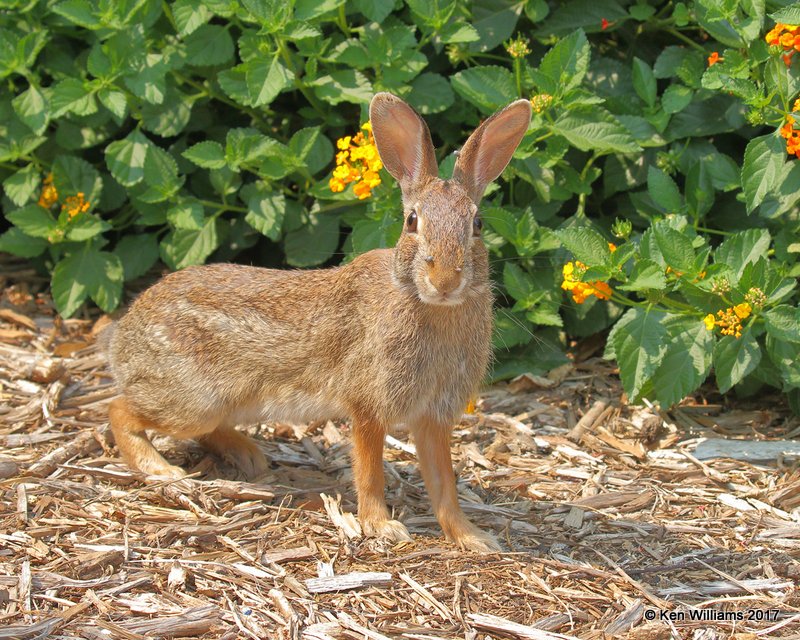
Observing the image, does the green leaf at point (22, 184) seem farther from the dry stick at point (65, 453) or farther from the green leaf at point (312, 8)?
the green leaf at point (312, 8)

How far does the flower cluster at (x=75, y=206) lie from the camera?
6527mm

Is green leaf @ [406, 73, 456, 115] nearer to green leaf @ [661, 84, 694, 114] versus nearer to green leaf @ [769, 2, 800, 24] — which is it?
green leaf @ [661, 84, 694, 114]

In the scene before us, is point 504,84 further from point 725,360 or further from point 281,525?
point 281,525

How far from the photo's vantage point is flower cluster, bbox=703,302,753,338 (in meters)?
5.05

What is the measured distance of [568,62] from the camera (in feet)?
18.7

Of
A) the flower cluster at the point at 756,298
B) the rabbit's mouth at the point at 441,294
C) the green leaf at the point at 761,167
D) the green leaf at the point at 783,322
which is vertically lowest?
the green leaf at the point at 783,322

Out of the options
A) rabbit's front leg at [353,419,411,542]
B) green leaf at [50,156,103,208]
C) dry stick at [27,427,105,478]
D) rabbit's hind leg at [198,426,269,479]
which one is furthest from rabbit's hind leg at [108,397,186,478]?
green leaf at [50,156,103,208]

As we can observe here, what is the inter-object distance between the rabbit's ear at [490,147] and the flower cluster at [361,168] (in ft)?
3.49

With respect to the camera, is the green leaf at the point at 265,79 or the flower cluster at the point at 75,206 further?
the flower cluster at the point at 75,206

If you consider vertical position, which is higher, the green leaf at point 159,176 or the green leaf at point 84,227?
the green leaf at point 159,176

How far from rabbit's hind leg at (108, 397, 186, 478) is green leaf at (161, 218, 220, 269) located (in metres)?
1.35

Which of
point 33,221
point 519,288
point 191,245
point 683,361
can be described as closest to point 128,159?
point 191,245

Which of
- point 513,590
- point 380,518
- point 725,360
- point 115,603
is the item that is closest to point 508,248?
point 725,360

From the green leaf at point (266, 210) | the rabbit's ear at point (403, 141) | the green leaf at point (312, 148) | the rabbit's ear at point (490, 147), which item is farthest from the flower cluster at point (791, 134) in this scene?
the green leaf at point (266, 210)
